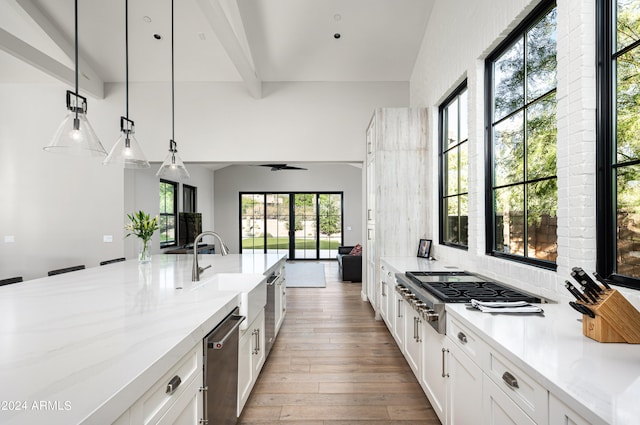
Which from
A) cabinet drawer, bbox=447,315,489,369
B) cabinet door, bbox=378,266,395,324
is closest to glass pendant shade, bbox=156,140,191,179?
cabinet door, bbox=378,266,395,324

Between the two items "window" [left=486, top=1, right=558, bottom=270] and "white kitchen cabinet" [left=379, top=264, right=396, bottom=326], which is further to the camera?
"white kitchen cabinet" [left=379, top=264, right=396, bottom=326]

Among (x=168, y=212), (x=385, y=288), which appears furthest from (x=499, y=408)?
(x=168, y=212)

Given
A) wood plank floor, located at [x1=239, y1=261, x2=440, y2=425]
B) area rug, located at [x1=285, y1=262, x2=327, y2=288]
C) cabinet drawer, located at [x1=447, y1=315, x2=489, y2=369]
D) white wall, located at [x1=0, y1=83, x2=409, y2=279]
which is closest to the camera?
cabinet drawer, located at [x1=447, y1=315, x2=489, y2=369]

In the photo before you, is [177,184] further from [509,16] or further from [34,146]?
[509,16]

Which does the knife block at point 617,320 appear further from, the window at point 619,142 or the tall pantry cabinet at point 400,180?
the tall pantry cabinet at point 400,180

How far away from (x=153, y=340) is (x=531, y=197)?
233cm

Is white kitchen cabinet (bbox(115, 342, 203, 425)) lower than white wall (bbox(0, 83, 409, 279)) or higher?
lower

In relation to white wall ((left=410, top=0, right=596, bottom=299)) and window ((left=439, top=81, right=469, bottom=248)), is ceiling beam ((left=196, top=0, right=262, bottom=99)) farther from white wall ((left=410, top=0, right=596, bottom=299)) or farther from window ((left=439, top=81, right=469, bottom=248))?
window ((left=439, top=81, right=469, bottom=248))

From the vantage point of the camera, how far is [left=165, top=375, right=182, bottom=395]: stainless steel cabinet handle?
115 centimetres

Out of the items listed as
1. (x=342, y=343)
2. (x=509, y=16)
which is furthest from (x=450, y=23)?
(x=342, y=343)

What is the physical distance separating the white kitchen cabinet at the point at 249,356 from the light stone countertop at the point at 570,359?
4.20ft

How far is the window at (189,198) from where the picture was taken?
8.40m

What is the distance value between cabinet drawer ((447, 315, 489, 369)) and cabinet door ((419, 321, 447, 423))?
13 centimetres

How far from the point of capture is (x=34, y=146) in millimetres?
5195
